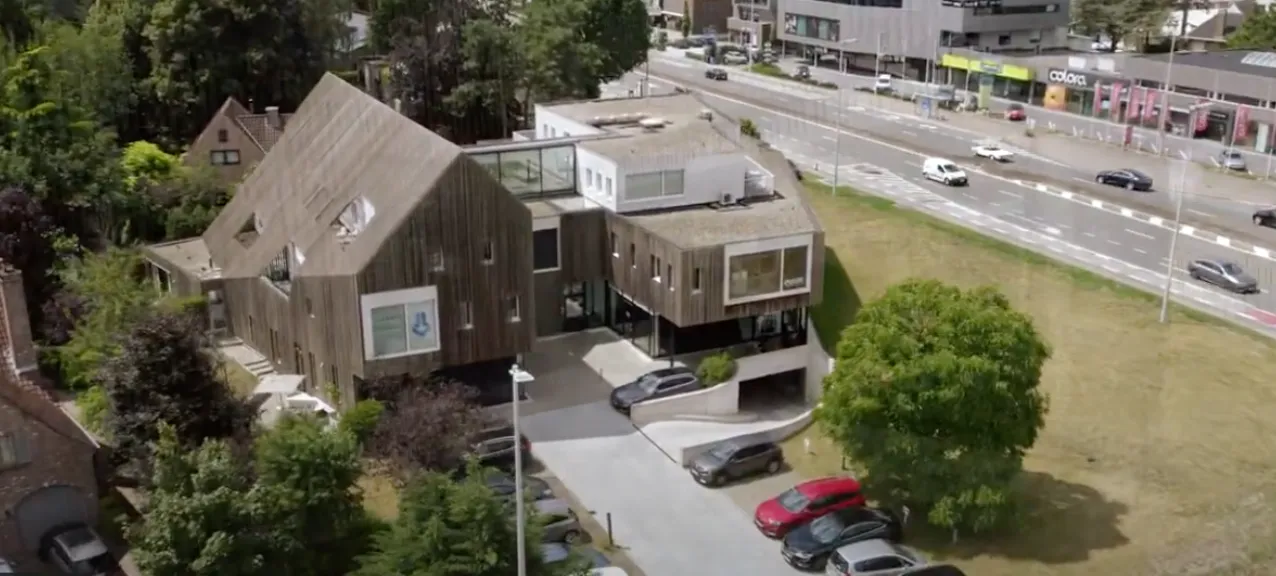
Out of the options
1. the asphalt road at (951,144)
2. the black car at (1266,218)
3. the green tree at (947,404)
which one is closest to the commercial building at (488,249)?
the green tree at (947,404)

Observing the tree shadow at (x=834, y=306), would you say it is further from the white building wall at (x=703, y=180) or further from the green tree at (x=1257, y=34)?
the green tree at (x=1257, y=34)

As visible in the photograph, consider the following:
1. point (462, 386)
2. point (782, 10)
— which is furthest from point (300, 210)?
point (782, 10)

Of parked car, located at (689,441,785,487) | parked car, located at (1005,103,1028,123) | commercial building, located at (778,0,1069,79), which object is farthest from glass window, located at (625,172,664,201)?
commercial building, located at (778,0,1069,79)

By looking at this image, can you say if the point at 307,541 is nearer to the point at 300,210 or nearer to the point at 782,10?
the point at 300,210

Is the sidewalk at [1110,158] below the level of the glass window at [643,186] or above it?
below

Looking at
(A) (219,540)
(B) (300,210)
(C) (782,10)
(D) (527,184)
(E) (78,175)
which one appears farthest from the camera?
(C) (782,10)

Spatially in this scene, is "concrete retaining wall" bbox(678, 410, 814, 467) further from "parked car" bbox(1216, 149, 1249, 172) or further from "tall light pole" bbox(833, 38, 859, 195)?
"parked car" bbox(1216, 149, 1249, 172)
